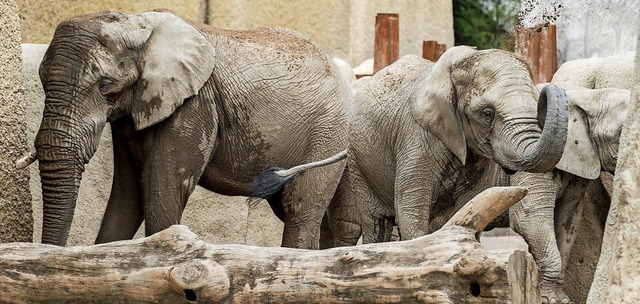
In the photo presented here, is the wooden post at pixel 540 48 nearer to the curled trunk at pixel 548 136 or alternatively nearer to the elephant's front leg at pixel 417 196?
the elephant's front leg at pixel 417 196

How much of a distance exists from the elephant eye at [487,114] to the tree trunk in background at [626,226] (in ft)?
9.09

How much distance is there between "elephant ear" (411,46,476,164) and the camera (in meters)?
5.97

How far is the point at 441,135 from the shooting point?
6008 mm

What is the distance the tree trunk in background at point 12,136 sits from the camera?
5.86 m

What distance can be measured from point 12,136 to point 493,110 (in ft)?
6.37

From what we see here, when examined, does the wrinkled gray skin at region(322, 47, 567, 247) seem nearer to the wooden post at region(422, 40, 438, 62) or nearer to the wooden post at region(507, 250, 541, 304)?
the wooden post at region(507, 250, 541, 304)

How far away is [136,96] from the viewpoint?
5973mm

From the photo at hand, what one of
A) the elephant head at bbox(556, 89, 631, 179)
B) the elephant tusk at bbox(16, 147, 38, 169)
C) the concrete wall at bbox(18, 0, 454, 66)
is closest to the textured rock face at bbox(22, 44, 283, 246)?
the elephant tusk at bbox(16, 147, 38, 169)

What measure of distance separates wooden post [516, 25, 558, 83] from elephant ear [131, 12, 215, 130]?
3.98m

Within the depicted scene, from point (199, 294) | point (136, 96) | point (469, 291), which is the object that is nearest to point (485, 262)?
point (469, 291)

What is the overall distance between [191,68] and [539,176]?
83.2 inches

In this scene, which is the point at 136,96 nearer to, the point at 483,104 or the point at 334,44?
the point at 483,104

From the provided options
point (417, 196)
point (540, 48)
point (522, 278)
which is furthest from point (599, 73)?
point (522, 278)

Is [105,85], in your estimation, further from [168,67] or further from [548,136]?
[548,136]
